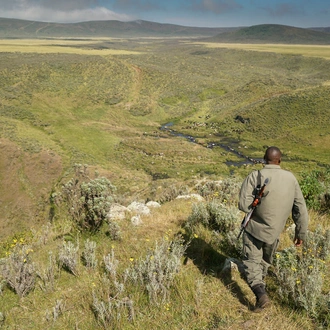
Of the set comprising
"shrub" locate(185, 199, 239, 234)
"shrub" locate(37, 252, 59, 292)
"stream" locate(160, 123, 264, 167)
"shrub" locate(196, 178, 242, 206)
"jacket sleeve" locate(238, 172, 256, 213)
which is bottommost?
"stream" locate(160, 123, 264, 167)

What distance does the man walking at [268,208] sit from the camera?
368cm

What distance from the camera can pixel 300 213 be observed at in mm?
3828

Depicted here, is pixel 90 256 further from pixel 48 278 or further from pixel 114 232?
pixel 114 232

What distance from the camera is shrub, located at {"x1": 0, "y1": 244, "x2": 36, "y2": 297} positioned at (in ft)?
13.5

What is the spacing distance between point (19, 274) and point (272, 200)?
3813 millimetres

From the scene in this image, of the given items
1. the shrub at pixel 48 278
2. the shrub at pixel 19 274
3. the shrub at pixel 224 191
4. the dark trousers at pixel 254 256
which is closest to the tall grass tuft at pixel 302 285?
the dark trousers at pixel 254 256

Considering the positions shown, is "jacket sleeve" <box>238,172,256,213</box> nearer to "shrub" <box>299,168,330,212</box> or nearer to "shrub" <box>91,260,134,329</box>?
"shrub" <box>91,260,134,329</box>

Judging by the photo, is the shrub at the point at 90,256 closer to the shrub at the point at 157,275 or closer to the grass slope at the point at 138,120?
the shrub at the point at 157,275

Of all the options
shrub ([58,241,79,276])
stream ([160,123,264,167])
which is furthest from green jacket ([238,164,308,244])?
stream ([160,123,264,167])

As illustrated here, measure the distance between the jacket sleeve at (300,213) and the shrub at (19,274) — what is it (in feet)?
13.0

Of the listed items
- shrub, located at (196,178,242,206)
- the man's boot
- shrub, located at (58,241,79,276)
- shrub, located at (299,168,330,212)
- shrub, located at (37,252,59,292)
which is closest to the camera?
the man's boot

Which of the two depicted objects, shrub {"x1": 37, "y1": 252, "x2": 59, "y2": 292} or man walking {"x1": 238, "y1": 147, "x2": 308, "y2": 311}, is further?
shrub {"x1": 37, "y1": 252, "x2": 59, "y2": 292}

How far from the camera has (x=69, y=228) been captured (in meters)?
6.96

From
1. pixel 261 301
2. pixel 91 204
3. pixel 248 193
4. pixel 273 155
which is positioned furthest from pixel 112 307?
pixel 91 204
